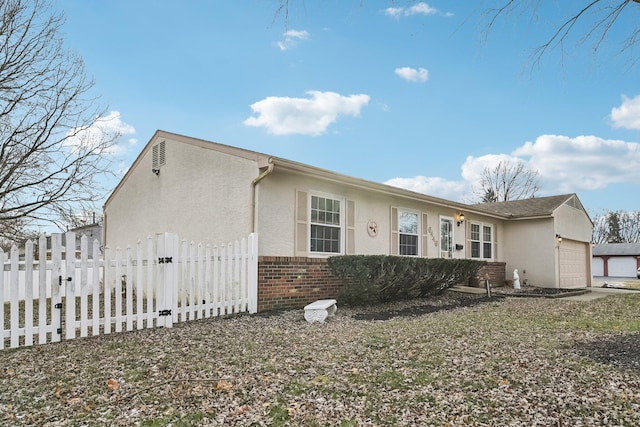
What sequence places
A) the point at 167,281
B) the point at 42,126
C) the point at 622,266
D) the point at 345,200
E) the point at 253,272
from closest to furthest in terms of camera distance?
the point at 167,281, the point at 253,272, the point at 345,200, the point at 42,126, the point at 622,266

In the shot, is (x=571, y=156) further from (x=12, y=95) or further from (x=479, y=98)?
(x=12, y=95)

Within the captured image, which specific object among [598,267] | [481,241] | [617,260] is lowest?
[598,267]

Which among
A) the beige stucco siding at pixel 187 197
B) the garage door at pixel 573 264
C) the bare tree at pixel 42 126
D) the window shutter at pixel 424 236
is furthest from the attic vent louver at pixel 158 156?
the garage door at pixel 573 264

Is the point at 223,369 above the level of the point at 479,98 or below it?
below

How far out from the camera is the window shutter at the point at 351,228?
33.2ft

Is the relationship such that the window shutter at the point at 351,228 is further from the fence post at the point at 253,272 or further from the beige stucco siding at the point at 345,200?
the fence post at the point at 253,272

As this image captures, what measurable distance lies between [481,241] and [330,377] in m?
13.0

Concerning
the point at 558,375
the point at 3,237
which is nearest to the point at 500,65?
the point at 558,375

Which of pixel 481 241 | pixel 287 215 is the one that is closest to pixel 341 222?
pixel 287 215

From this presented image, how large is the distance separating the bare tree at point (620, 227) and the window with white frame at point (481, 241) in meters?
39.8

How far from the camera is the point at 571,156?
17.8m

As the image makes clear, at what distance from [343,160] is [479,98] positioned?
6238 millimetres

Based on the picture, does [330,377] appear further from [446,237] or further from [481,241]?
[481,241]

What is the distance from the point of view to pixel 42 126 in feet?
34.2
